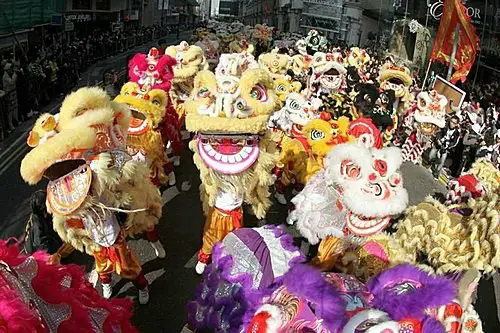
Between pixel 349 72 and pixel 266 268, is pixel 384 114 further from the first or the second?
pixel 266 268

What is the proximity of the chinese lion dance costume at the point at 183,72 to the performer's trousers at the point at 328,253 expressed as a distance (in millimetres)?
4359

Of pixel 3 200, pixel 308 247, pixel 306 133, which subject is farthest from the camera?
pixel 3 200

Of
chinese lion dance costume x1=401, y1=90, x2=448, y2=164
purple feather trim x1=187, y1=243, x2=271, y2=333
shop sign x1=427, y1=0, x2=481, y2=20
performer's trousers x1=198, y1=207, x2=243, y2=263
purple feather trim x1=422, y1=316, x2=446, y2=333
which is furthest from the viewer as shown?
shop sign x1=427, y1=0, x2=481, y2=20

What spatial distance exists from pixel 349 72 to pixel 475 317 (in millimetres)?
8901

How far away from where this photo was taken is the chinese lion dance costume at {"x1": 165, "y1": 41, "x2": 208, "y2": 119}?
815 centimetres

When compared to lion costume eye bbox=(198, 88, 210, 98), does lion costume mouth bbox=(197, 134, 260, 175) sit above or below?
below

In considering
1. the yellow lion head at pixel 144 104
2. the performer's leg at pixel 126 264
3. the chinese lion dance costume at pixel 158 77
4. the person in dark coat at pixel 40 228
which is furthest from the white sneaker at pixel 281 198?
the person in dark coat at pixel 40 228

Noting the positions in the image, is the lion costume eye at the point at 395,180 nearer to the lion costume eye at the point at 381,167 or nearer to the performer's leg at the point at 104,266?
the lion costume eye at the point at 381,167

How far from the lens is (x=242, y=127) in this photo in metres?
4.69

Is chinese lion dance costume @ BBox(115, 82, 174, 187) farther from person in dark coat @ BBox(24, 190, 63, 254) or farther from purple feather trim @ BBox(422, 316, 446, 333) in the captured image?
purple feather trim @ BBox(422, 316, 446, 333)

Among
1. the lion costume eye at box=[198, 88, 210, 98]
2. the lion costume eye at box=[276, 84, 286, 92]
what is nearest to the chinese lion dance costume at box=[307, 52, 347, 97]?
the lion costume eye at box=[276, 84, 286, 92]

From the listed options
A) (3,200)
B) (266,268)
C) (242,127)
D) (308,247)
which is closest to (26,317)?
(266,268)

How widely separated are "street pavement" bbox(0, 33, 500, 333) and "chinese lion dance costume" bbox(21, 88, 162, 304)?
1.61 feet

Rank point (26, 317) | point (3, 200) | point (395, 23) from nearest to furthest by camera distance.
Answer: point (26, 317) < point (3, 200) < point (395, 23)
